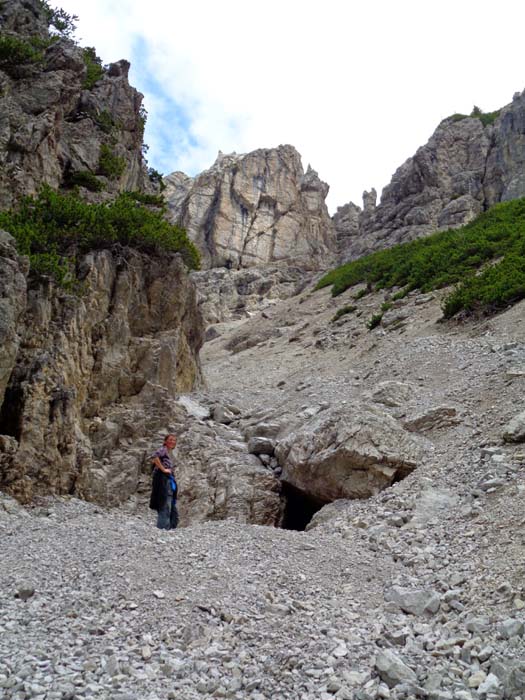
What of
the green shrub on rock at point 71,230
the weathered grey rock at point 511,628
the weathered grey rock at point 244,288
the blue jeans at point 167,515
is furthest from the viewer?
the weathered grey rock at point 244,288

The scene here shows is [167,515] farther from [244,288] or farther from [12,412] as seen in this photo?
[244,288]

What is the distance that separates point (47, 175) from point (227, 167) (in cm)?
5784

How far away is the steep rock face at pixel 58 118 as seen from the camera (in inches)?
719

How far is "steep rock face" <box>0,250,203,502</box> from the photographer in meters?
11.1

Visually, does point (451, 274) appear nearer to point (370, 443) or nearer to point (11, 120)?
point (370, 443)

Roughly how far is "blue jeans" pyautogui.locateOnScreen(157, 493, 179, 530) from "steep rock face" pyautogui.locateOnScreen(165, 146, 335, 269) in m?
57.1

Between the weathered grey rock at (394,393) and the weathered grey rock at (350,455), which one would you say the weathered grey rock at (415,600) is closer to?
the weathered grey rock at (350,455)

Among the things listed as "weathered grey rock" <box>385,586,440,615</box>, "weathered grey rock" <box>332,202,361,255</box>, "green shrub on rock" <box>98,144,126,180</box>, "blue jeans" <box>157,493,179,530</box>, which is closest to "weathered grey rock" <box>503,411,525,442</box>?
"weathered grey rock" <box>385,586,440,615</box>

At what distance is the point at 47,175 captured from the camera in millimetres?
19062

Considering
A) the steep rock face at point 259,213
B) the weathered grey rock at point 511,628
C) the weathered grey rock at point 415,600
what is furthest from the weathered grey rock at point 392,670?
the steep rock face at point 259,213

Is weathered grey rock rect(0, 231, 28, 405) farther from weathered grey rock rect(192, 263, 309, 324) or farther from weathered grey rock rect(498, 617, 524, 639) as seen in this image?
weathered grey rock rect(192, 263, 309, 324)

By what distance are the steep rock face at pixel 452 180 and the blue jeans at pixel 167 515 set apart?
4126cm

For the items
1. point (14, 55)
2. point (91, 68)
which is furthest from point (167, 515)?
point (91, 68)

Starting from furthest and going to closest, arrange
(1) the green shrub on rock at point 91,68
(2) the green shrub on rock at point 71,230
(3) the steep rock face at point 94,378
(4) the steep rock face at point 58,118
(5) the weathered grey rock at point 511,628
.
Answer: (1) the green shrub on rock at point 91,68 < (4) the steep rock face at point 58,118 < (2) the green shrub on rock at point 71,230 < (3) the steep rock face at point 94,378 < (5) the weathered grey rock at point 511,628
